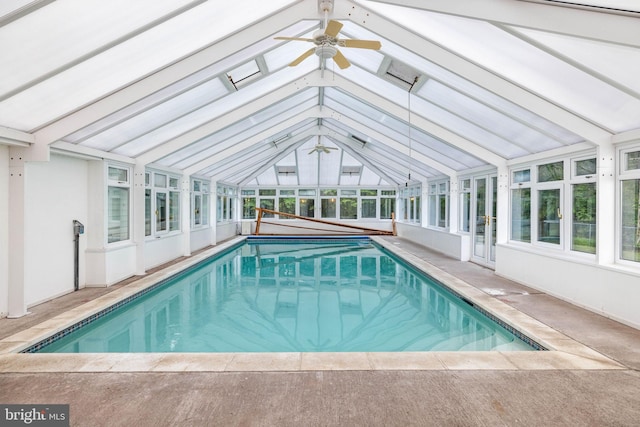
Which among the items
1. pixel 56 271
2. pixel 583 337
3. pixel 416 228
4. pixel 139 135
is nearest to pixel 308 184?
pixel 416 228

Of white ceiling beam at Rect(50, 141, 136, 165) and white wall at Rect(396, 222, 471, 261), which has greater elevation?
white ceiling beam at Rect(50, 141, 136, 165)

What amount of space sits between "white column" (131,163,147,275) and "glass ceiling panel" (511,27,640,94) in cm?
627

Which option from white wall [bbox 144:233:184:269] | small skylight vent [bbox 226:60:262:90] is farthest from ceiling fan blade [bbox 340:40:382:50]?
white wall [bbox 144:233:184:269]

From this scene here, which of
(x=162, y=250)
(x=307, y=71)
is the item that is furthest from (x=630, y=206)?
(x=162, y=250)

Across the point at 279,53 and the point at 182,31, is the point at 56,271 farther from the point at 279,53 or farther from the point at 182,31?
the point at 279,53

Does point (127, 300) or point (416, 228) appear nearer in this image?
point (127, 300)

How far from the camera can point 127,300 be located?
17.4 feet

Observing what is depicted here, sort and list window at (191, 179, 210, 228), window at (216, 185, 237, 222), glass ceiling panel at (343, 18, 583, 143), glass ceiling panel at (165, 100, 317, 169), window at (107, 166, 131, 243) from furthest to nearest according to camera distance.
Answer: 1. window at (216, 185, 237, 222)
2. window at (191, 179, 210, 228)
3. glass ceiling panel at (165, 100, 317, 169)
4. window at (107, 166, 131, 243)
5. glass ceiling panel at (343, 18, 583, 143)

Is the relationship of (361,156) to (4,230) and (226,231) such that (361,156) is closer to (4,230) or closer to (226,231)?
(226,231)

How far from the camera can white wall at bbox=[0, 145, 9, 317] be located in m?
4.18

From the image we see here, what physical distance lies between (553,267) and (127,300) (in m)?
6.43

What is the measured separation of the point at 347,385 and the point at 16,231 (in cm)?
424

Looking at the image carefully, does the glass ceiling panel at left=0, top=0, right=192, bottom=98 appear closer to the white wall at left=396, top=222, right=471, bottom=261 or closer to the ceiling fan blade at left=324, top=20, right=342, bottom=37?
the ceiling fan blade at left=324, top=20, right=342, bottom=37

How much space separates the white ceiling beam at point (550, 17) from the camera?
2.71 meters
